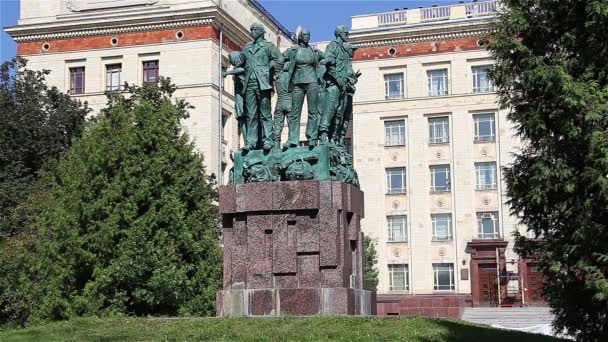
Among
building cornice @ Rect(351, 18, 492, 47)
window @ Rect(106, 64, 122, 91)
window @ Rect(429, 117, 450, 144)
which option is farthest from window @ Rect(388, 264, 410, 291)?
window @ Rect(106, 64, 122, 91)

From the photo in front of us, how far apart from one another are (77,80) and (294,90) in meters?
31.7

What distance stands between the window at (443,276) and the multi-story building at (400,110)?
5 centimetres

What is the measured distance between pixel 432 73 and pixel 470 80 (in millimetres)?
2117

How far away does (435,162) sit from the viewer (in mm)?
45438

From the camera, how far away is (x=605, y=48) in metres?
12.7

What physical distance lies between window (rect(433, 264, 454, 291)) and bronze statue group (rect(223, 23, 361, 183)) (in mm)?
29510

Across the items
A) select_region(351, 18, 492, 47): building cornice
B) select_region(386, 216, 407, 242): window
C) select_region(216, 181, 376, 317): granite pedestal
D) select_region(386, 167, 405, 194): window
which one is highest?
select_region(351, 18, 492, 47): building cornice

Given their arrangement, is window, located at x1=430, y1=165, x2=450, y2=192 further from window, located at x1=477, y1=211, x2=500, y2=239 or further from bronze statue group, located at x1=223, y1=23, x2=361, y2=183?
bronze statue group, located at x1=223, y1=23, x2=361, y2=183

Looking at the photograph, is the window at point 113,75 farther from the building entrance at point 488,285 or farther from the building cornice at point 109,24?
the building entrance at point 488,285

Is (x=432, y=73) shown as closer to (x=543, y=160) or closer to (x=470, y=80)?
(x=470, y=80)

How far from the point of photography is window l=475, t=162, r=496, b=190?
44.5 metres

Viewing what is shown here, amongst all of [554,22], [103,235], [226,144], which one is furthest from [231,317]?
Answer: [226,144]

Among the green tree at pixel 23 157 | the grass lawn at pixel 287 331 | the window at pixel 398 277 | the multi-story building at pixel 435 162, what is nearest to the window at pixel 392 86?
the multi-story building at pixel 435 162

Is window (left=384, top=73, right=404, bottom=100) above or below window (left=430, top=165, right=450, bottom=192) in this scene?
above
